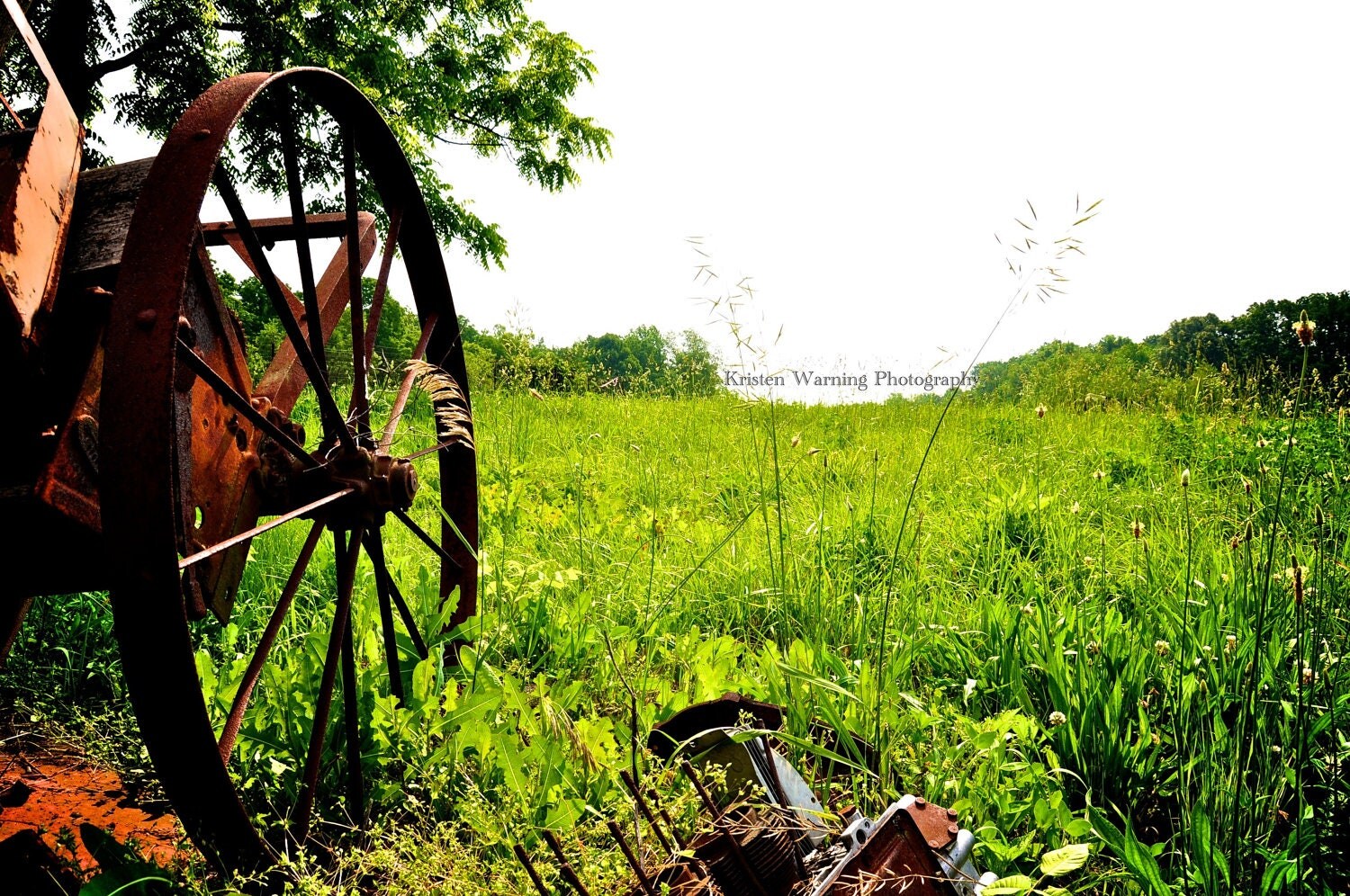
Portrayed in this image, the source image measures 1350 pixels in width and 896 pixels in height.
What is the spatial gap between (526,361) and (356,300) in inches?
48.1

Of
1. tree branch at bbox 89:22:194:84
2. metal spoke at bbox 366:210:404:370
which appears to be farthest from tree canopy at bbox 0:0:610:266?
metal spoke at bbox 366:210:404:370

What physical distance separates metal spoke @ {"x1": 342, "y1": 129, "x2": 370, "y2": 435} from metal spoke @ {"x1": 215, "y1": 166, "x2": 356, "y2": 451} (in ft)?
0.41

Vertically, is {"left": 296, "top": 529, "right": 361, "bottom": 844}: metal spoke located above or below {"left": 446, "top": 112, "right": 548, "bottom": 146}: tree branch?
below

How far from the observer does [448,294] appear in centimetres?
269

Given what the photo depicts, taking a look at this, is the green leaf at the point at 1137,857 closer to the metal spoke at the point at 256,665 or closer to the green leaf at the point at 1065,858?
the green leaf at the point at 1065,858

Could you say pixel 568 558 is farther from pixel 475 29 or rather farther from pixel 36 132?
pixel 475 29

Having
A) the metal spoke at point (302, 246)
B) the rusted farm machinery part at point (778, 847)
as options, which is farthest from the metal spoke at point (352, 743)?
the metal spoke at point (302, 246)

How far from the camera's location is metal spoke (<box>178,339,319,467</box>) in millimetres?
1565

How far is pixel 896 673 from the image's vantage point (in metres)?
2.20

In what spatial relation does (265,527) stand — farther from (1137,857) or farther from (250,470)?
(1137,857)

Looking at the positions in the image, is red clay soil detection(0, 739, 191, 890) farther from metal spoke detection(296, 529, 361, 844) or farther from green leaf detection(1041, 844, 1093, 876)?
green leaf detection(1041, 844, 1093, 876)

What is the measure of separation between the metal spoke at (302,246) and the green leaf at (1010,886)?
5.98ft

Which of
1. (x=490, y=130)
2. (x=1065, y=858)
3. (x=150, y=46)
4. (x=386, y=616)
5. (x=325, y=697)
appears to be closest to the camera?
(x=1065, y=858)

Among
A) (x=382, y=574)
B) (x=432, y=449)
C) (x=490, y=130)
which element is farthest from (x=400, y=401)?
(x=490, y=130)
